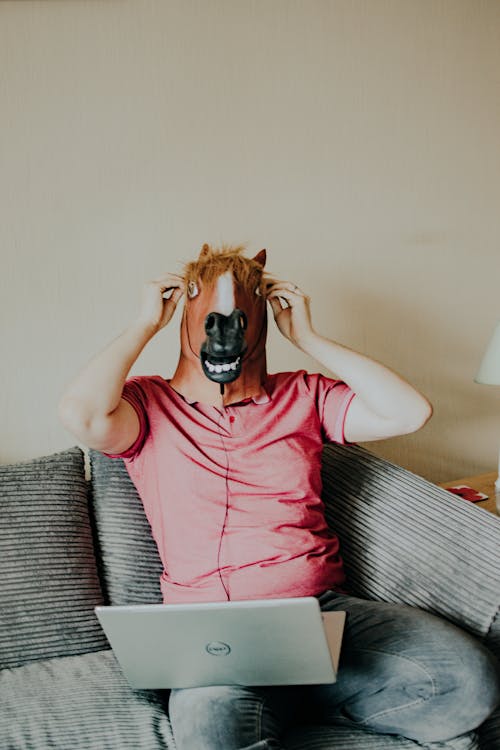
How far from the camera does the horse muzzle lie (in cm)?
139

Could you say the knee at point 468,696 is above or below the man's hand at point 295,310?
below

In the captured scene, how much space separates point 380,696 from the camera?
4.16 feet

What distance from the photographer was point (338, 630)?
3.94 ft

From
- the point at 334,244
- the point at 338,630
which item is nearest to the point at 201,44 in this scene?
the point at 334,244

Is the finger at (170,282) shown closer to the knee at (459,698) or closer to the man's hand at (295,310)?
the man's hand at (295,310)

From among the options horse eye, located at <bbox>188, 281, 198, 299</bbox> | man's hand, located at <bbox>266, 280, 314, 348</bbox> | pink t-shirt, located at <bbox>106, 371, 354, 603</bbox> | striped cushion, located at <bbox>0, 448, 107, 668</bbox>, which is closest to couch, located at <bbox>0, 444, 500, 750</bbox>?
striped cushion, located at <bbox>0, 448, 107, 668</bbox>

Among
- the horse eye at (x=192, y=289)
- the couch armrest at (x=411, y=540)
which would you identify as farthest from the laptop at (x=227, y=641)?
the horse eye at (x=192, y=289)

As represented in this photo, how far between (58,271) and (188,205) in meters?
0.39

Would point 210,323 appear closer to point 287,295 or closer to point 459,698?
point 287,295

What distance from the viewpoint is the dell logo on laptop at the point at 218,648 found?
1127 millimetres

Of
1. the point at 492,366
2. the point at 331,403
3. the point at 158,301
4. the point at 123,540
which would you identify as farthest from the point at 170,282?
the point at 492,366

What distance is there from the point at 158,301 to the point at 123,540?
21.5 inches

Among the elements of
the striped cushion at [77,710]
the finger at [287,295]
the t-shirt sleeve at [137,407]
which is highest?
the finger at [287,295]

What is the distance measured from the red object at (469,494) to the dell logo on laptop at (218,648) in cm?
102
